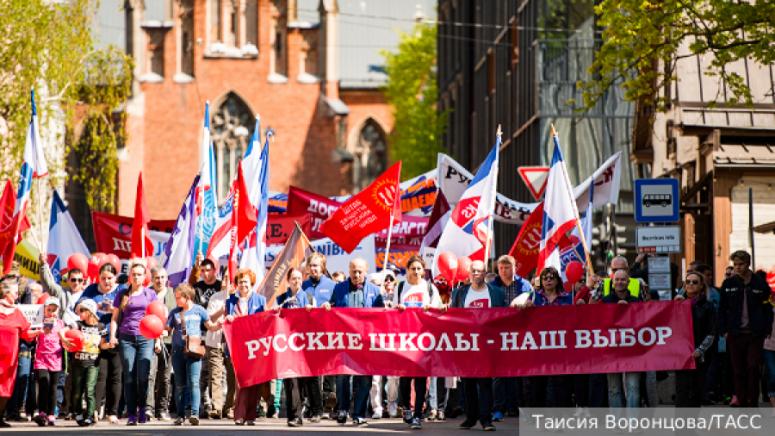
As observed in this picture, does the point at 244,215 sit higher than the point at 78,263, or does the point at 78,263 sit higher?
the point at 244,215

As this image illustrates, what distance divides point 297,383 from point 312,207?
819 centimetres

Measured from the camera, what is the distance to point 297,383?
58.5 feet

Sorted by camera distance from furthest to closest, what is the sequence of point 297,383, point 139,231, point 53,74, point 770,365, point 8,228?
point 53,74 < point 139,231 < point 8,228 < point 770,365 < point 297,383

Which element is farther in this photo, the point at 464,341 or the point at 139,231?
the point at 139,231

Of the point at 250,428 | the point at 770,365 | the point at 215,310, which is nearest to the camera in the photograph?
the point at 250,428

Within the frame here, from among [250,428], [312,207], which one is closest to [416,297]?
[250,428]

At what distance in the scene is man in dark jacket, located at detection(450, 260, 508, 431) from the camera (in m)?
16.4

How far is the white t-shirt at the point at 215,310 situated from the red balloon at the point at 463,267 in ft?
8.63

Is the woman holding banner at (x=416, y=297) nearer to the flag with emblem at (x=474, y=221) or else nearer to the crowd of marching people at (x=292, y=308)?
the crowd of marching people at (x=292, y=308)

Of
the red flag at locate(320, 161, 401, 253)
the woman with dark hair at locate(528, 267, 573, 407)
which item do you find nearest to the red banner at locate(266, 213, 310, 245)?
the red flag at locate(320, 161, 401, 253)

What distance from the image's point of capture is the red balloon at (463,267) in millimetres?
17641

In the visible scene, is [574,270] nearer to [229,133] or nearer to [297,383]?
[297,383]

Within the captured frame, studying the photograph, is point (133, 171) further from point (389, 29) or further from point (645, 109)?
point (645, 109)

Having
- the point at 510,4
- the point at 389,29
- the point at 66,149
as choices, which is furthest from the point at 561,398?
the point at 389,29
